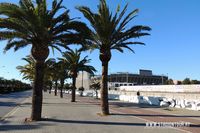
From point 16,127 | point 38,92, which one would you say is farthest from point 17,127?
point 38,92

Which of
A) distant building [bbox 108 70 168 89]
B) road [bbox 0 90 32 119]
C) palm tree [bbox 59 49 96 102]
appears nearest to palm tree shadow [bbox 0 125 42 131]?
road [bbox 0 90 32 119]

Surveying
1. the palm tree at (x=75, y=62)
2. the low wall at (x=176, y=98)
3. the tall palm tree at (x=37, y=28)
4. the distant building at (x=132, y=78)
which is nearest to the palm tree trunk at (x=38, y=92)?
the tall palm tree at (x=37, y=28)

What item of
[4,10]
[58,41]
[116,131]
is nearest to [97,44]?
[58,41]

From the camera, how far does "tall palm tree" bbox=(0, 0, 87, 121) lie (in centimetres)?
1847

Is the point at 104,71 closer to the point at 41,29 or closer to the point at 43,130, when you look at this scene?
the point at 41,29

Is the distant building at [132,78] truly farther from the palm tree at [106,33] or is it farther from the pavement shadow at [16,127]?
the pavement shadow at [16,127]

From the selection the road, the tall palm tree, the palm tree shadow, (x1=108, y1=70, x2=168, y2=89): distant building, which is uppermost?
(x1=108, y1=70, x2=168, y2=89): distant building

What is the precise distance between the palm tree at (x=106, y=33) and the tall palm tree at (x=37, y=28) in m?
2.26

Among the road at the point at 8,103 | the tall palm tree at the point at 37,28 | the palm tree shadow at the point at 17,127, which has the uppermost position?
the tall palm tree at the point at 37,28

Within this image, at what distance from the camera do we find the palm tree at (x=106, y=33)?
74.8ft

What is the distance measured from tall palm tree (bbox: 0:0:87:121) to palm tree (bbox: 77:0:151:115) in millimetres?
2265

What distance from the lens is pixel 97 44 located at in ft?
79.5

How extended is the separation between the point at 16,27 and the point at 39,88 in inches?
150

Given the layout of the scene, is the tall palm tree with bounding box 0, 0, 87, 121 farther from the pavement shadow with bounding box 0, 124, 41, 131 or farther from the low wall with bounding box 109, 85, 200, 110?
the low wall with bounding box 109, 85, 200, 110
